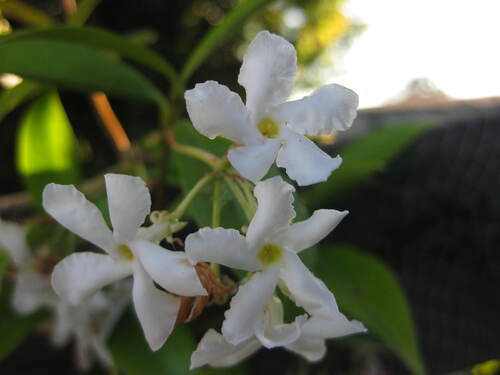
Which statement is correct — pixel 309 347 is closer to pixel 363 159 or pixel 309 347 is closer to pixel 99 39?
pixel 99 39

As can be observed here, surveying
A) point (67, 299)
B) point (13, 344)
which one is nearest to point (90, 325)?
point (13, 344)

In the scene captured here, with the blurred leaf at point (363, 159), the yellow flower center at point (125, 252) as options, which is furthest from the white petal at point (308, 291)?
the blurred leaf at point (363, 159)

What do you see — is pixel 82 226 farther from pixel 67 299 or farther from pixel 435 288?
pixel 435 288

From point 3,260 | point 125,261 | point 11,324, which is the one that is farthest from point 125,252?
point 11,324

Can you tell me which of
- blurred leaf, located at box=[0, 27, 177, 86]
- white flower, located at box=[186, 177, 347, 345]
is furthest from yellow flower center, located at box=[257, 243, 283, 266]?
blurred leaf, located at box=[0, 27, 177, 86]

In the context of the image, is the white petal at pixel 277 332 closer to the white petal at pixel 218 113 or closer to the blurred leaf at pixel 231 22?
the white petal at pixel 218 113

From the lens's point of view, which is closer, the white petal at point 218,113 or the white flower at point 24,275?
the white petal at point 218,113
